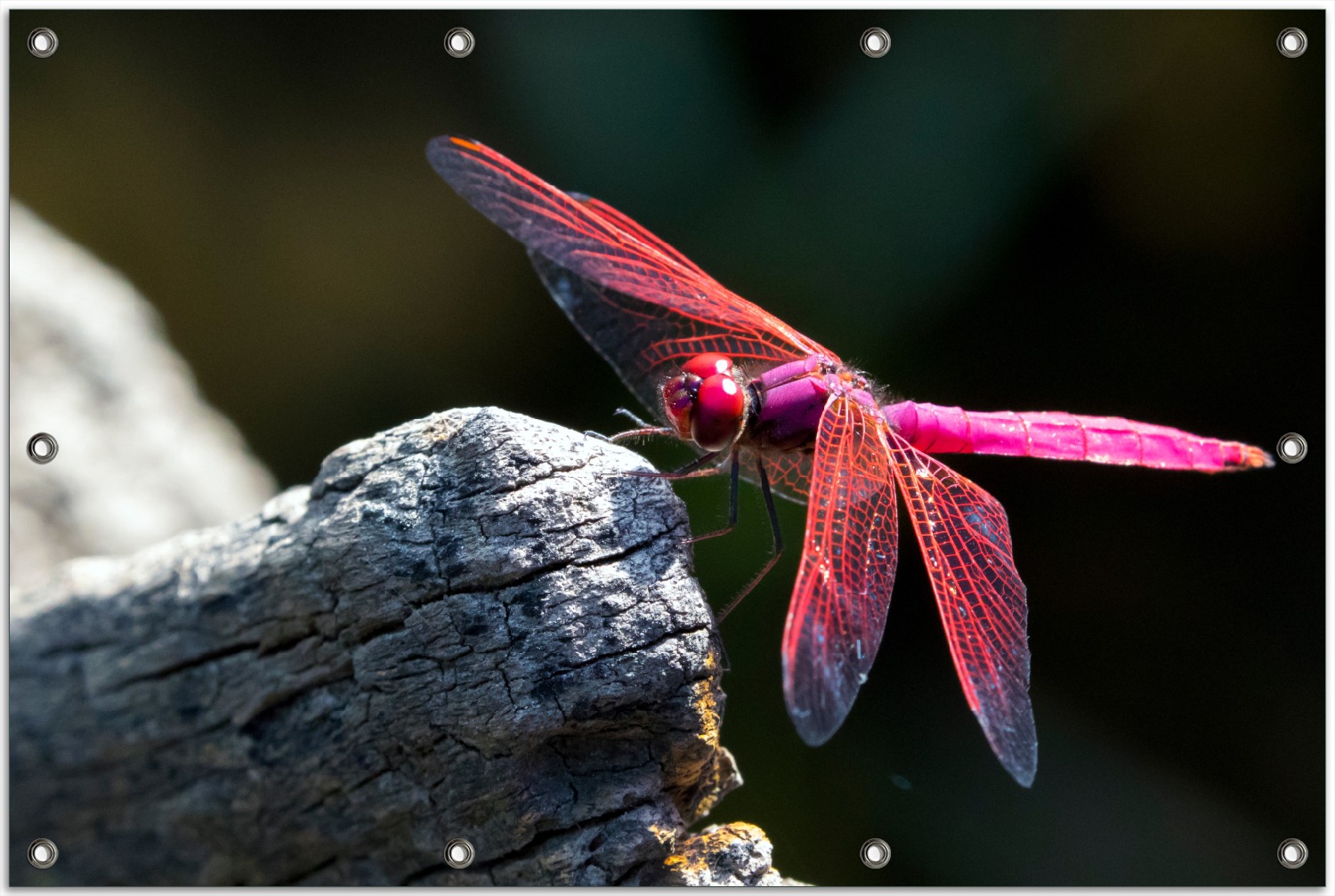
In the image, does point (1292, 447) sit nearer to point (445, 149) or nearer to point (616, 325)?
point (616, 325)

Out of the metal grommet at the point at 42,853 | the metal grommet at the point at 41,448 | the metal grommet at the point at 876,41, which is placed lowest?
the metal grommet at the point at 42,853

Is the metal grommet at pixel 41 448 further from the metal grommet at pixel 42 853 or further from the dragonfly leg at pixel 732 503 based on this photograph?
the dragonfly leg at pixel 732 503

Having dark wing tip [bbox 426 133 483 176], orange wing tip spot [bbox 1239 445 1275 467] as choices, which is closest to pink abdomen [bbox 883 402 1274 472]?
orange wing tip spot [bbox 1239 445 1275 467]

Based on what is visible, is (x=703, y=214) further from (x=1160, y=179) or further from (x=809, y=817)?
(x=809, y=817)

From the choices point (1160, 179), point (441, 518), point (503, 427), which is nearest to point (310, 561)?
point (441, 518)

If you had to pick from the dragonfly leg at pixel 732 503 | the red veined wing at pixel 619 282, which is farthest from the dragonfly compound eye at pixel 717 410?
the red veined wing at pixel 619 282
